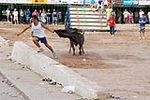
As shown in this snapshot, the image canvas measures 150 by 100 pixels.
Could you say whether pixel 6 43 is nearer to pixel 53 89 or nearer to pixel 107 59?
pixel 107 59

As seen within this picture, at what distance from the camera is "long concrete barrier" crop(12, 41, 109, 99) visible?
10.3m

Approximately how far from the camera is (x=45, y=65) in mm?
13992

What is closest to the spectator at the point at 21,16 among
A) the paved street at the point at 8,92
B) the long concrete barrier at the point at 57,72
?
the long concrete barrier at the point at 57,72

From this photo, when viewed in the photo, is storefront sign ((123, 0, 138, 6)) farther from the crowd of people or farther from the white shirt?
the white shirt

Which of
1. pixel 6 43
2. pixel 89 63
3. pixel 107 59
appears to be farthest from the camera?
pixel 6 43

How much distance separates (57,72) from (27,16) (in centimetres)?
4140

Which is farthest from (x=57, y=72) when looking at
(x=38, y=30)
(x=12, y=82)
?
(x=38, y=30)

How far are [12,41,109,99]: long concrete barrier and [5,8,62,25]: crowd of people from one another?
115 ft

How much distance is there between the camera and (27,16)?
53.6m

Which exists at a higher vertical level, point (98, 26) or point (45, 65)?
point (45, 65)

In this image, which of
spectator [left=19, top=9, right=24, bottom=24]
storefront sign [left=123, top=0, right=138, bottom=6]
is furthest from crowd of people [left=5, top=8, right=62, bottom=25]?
storefront sign [left=123, top=0, right=138, bottom=6]

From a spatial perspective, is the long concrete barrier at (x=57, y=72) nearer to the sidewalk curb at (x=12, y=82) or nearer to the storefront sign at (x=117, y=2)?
the sidewalk curb at (x=12, y=82)

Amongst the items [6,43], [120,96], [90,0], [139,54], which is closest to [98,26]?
[90,0]

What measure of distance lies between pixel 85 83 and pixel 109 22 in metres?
27.8
